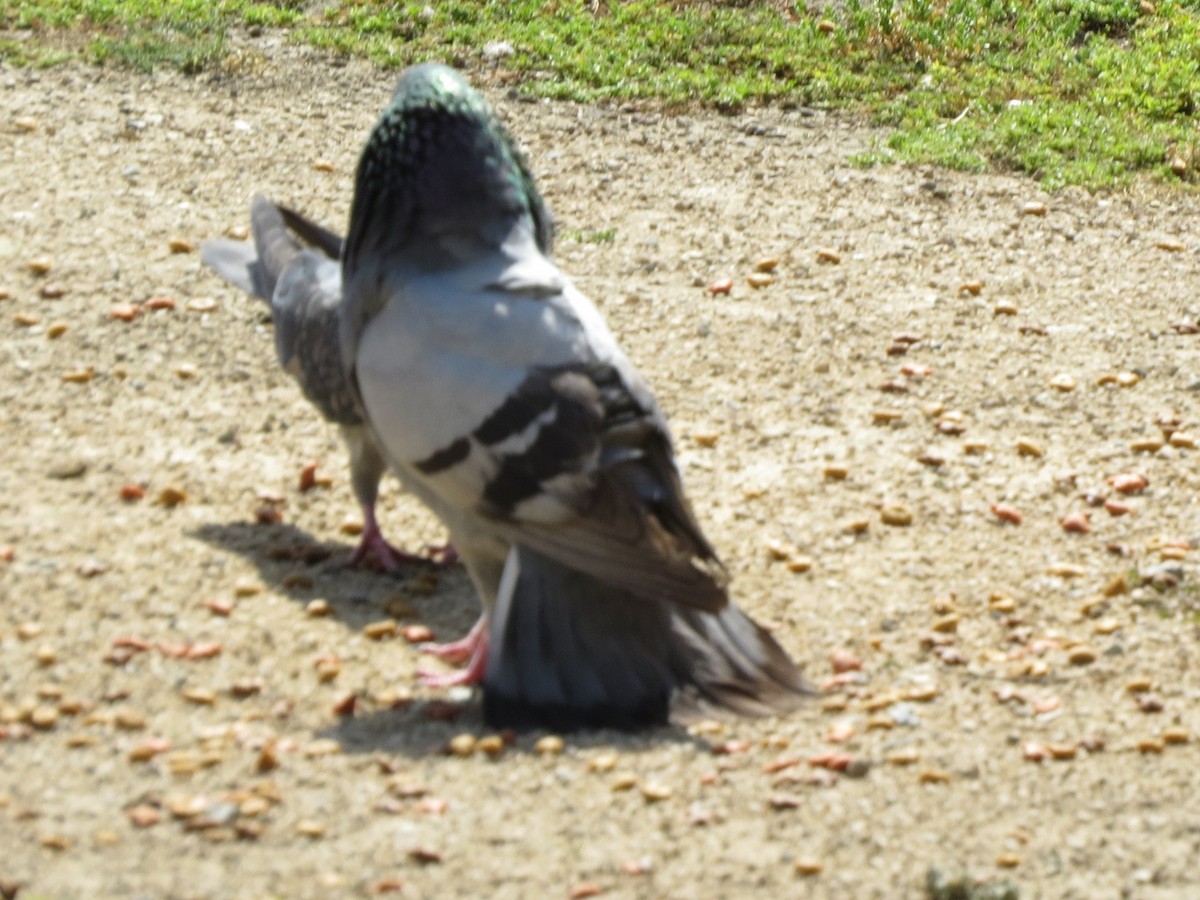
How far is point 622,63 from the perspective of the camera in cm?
927

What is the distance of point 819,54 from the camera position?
9531 mm

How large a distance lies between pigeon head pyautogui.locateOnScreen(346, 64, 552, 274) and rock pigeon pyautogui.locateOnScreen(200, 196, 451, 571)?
1.51 ft

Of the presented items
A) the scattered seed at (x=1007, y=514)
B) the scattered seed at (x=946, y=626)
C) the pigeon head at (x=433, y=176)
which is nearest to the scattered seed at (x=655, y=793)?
the scattered seed at (x=946, y=626)

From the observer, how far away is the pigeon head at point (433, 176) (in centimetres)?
470

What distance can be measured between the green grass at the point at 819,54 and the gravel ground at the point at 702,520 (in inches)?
11.6

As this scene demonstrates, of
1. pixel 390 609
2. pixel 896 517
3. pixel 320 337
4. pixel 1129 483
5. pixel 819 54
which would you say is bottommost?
pixel 390 609

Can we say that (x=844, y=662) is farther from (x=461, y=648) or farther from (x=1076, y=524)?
(x=1076, y=524)

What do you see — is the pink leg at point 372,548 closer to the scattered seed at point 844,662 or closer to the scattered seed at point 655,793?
the scattered seed at point 844,662

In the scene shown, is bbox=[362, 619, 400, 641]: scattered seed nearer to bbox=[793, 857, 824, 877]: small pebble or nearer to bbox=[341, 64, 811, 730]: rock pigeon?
bbox=[341, 64, 811, 730]: rock pigeon

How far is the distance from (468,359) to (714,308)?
2.58 m

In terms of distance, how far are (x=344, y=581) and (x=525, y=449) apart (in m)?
1.08

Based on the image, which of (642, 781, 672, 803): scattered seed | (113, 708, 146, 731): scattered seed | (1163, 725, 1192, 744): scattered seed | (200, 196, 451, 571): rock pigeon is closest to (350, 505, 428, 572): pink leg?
(200, 196, 451, 571): rock pigeon

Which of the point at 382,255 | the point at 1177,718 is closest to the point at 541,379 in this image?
the point at 382,255

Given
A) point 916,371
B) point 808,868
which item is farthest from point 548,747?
point 916,371
